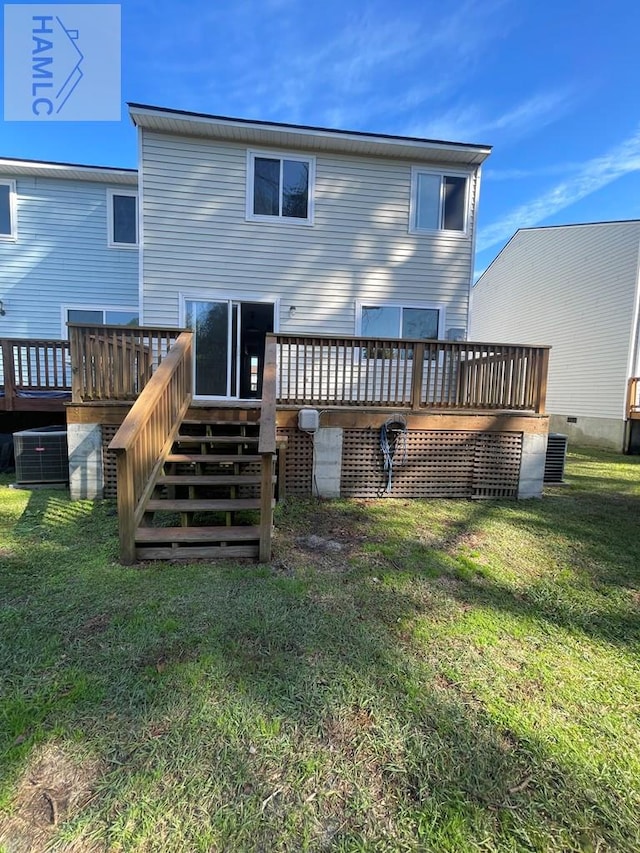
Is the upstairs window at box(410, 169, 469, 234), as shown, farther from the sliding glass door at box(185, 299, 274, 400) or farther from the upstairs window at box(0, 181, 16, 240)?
the upstairs window at box(0, 181, 16, 240)

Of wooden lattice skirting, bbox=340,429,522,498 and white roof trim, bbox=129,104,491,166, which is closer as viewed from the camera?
wooden lattice skirting, bbox=340,429,522,498

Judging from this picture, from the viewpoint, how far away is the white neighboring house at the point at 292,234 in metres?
7.51

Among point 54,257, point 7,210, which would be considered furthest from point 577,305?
point 7,210

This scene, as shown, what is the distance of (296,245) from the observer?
797 cm

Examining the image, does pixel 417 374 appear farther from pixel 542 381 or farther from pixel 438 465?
pixel 542 381

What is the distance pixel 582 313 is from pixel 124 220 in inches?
554

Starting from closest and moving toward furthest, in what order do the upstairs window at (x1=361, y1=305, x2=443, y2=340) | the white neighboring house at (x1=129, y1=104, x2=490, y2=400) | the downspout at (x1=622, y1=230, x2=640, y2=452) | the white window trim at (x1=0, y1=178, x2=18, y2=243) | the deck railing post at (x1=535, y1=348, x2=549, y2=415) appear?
the deck railing post at (x1=535, y1=348, x2=549, y2=415), the white neighboring house at (x1=129, y1=104, x2=490, y2=400), the upstairs window at (x1=361, y1=305, x2=443, y2=340), the white window trim at (x1=0, y1=178, x2=18, y2=243), the downspout at (x1=622, y1=230, x2=640, y2=452)

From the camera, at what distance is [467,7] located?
870 cm

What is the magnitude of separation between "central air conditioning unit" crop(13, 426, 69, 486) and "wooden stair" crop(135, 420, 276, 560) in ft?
6.36

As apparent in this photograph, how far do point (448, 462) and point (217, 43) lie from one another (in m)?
10.2

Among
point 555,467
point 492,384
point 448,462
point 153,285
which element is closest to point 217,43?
point 153,285

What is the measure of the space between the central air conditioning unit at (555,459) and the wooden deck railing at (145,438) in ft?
20.0

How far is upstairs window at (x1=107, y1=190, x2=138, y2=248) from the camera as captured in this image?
10.00 metres

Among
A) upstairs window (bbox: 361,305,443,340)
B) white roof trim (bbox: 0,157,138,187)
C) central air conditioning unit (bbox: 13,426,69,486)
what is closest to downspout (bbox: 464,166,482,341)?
upstairs window (bbox: 361,305,443,340)
